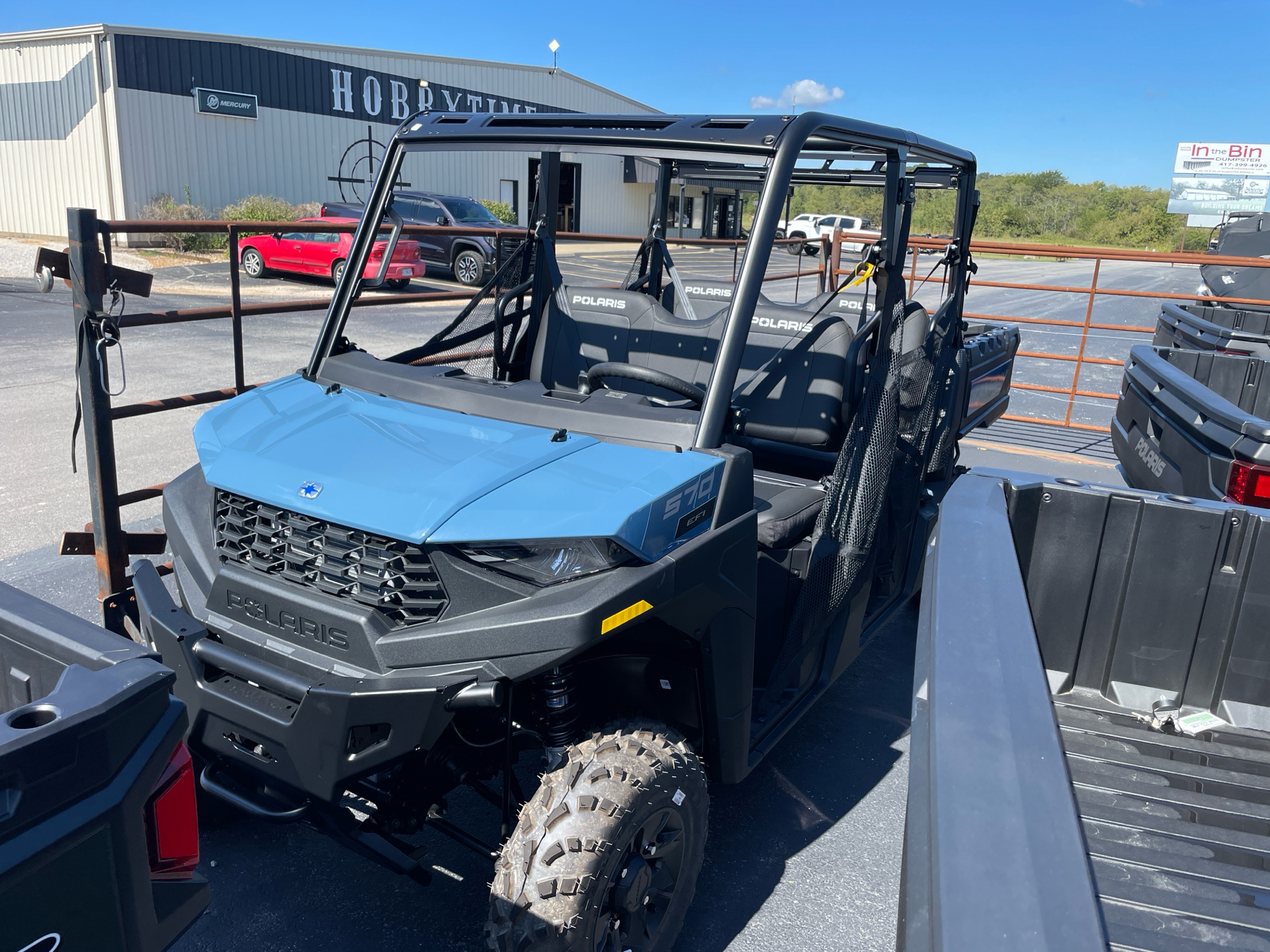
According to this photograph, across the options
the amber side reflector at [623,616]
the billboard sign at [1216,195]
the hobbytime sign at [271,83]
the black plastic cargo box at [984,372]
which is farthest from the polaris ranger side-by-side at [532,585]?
the billboard sign at [1216,195]

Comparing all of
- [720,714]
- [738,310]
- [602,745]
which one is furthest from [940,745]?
[738,310]

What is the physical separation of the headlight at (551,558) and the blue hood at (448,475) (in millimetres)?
61

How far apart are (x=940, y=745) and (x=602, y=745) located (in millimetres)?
1315

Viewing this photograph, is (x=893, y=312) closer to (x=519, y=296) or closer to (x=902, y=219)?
(x=902, y=219)

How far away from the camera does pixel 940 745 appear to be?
107cm

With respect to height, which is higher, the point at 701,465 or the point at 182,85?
the point at 182,85

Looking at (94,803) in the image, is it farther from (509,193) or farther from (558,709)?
(509,193)

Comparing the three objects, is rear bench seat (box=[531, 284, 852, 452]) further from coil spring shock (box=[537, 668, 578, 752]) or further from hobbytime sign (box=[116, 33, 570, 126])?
hobbytime sign (box=[116, 33, 570, 126])

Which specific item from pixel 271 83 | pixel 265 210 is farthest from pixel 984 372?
pixel 271 83

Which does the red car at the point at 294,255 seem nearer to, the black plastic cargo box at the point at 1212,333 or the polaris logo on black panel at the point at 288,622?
the black plastic cargo box at the point at 1212,333

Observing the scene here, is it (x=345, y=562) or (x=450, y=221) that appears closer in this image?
(x=345, y=562)

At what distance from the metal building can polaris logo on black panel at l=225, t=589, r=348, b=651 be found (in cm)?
1886

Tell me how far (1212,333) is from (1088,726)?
4.16m

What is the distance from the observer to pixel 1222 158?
62.5 m
